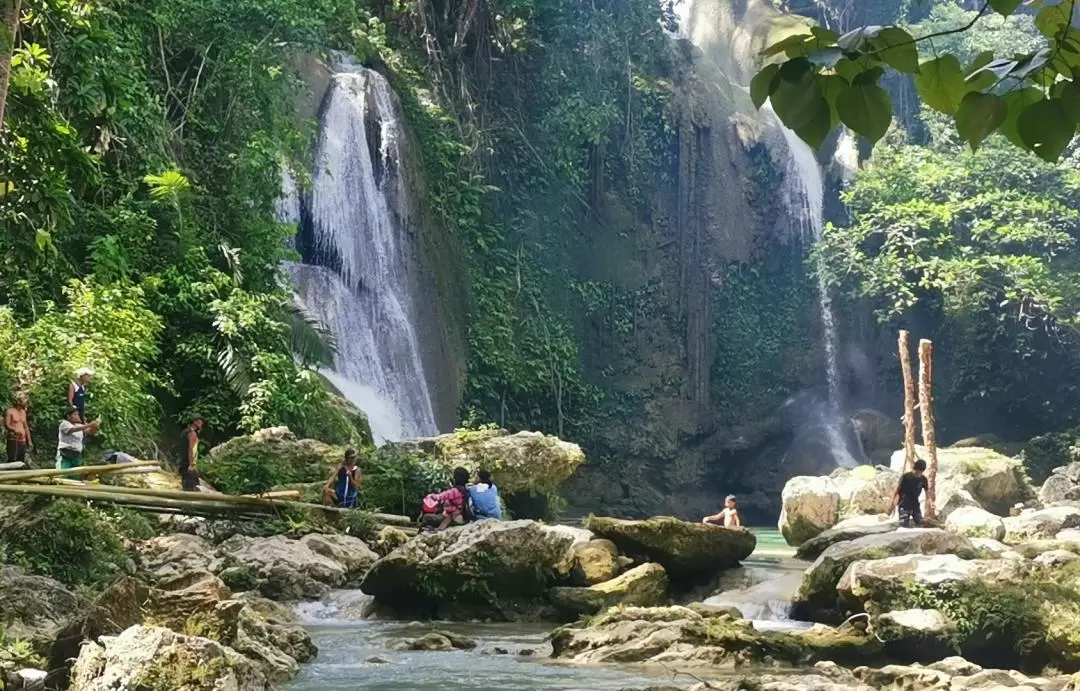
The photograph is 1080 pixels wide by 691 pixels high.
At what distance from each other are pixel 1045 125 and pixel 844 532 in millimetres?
13573

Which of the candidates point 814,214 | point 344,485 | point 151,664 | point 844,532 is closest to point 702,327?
point 814,214

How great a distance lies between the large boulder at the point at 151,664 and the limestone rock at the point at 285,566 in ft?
17.0

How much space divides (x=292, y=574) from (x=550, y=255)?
17419 mm

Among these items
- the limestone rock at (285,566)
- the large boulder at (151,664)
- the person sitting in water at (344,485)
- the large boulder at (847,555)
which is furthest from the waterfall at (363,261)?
the large boulder at (151,664)

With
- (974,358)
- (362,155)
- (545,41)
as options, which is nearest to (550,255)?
(545,41)

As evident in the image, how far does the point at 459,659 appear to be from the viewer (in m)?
8.26

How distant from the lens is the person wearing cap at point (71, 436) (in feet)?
36.5

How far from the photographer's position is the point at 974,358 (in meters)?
28.1

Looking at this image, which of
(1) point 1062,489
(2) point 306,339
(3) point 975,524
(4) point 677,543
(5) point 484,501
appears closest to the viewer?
(4) point 677,543

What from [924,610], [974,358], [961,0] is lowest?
[924,610]

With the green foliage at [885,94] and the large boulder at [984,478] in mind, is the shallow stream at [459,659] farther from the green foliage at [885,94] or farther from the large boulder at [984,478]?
the large boulder at [984,478]

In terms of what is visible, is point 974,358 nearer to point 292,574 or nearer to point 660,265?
point 660,265

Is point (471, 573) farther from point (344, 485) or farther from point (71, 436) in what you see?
point (71, 436)

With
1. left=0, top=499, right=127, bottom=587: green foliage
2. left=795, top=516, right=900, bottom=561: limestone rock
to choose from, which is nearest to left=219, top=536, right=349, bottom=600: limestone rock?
left=0, top=499, right=127, bottom=587: green foliage
